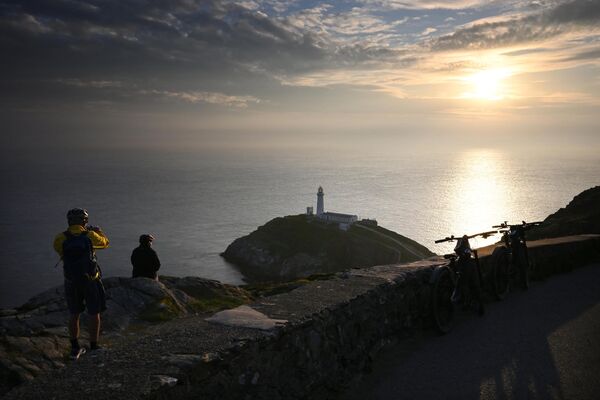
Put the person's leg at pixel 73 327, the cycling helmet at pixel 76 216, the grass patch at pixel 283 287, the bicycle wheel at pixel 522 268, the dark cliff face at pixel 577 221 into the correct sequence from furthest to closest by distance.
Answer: the dark cliff face at pixel 577 221 → the bicycle wheel at pixel 522 268 → the grass patch at pixel 283 287 → the cycling helmet at pixel 76 216 → the person's leg at pixel 73 327

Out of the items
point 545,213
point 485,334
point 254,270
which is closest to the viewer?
point 485,334

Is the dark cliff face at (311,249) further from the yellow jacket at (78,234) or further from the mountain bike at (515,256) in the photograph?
the yellow jacket at (78,234)

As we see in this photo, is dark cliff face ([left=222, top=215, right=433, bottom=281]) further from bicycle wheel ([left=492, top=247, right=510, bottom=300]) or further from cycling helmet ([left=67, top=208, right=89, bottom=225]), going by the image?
cycling helmet ([left=67, top=208, right=89, bottom=225])

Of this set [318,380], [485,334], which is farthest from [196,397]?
[485,334]

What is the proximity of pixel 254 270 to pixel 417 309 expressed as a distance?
360 ft

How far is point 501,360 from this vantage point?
21.5ft

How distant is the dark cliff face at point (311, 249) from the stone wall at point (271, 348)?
96.9 m

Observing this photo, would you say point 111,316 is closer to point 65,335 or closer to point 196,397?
point 65,335

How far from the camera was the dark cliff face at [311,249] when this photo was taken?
108812 millimetres

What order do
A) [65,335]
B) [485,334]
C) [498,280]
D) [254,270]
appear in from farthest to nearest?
[254,270]
[498,280]
[485,334]
[65,335]

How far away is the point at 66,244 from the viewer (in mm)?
6262

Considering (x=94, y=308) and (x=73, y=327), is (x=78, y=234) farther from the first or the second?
(x=73, y=327)

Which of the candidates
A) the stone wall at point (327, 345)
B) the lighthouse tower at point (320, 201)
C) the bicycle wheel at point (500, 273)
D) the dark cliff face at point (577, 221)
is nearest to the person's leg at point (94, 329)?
the stone wall at point (327, 345)

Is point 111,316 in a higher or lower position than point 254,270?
higher
